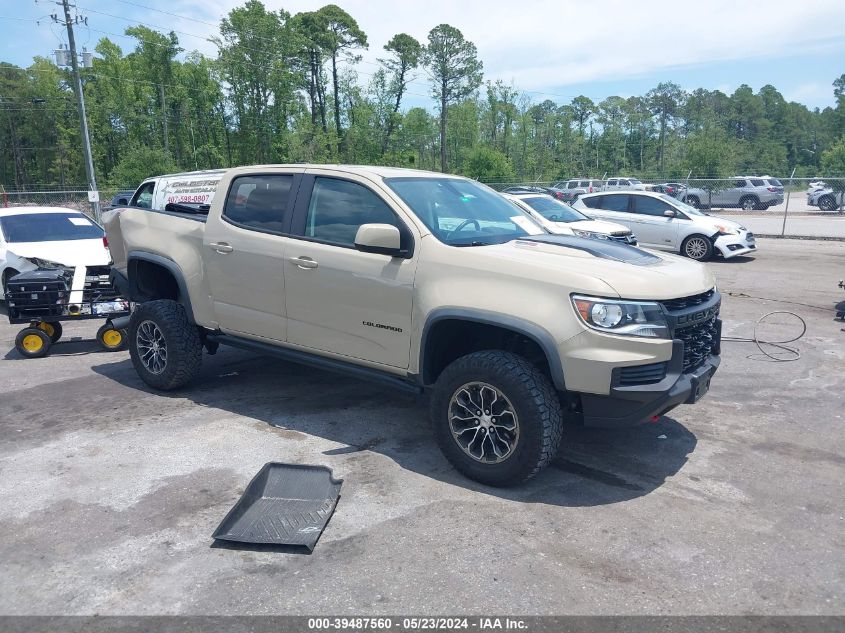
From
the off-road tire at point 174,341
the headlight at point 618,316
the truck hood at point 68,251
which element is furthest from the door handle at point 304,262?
the truck hood at point 68,251

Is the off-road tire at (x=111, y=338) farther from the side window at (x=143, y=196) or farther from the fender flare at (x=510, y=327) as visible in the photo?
the fender flare at (x=510, y=327)

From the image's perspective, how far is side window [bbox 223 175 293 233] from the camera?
534cm

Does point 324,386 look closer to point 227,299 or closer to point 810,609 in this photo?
point 227,299

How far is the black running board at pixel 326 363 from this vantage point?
4758mm

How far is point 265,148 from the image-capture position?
196ft

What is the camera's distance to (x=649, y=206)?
16.2 m

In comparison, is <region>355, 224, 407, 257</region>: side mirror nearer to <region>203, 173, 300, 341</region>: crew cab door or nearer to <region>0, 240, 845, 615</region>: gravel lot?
<region>203, 173, 300, 341</region>: crew cab door

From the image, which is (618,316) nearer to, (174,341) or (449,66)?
(174,341)

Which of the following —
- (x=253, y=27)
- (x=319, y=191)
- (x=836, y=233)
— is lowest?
(x=836, y=233)

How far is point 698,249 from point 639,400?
516 inches

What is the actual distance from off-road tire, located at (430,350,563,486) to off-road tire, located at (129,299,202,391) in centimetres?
271

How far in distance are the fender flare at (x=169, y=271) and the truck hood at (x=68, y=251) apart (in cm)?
353

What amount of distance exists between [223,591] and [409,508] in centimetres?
120

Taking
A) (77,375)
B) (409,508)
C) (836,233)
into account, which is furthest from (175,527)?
(836,233)
